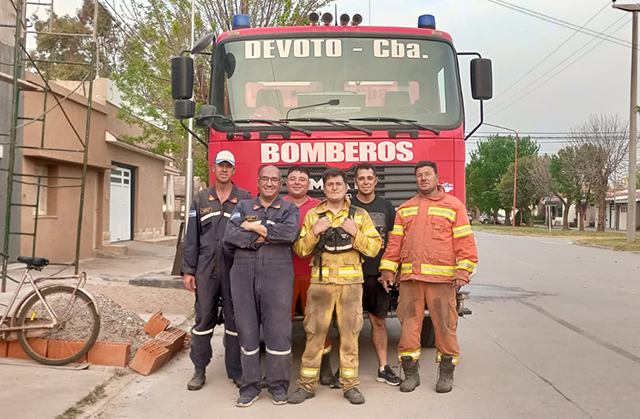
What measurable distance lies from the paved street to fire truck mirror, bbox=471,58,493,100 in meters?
2.72

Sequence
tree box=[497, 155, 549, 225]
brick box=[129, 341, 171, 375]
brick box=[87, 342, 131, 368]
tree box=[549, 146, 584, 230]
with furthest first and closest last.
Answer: tree box=[497, 155, 549, 225] < tree box=[549, 146, 584, 230] < brick box=[87, 342, 131, 368] < brick box=[129, 341, 171, 375]

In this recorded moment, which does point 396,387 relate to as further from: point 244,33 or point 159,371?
point 244,33

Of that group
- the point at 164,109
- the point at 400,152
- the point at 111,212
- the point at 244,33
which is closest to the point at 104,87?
the point at 164,109

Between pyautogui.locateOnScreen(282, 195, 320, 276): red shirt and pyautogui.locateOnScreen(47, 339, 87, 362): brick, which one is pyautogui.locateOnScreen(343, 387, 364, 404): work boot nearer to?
pyautogui.locateOnScreen(282, 195, 320, 276): red shirt

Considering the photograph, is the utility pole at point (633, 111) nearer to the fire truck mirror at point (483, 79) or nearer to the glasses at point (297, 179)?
the fire truck mirror at point (483, 79)

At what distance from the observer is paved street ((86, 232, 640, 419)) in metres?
5.01

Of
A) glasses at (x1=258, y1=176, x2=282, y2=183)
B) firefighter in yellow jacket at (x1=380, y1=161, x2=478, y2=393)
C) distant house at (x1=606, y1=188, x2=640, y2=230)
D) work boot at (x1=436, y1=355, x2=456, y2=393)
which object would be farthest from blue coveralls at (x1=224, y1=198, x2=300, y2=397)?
distant house at (x1=606, y1=188, x2=640, y2=230)

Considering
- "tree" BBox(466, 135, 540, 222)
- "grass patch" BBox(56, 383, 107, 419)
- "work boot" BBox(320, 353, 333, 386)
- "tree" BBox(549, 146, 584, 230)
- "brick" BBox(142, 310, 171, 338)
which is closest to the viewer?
"grass patch" BBox(56, 383, 107, 419)

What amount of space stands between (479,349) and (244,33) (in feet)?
13.7

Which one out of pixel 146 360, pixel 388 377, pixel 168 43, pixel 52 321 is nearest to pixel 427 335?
pixel 388 377

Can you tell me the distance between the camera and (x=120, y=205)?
20.8 m

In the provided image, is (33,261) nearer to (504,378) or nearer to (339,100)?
(339,100)

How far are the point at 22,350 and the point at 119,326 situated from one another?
1020 mm

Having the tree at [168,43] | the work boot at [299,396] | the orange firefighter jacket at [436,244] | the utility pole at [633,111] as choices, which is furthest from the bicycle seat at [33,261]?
the utility pole at [633,111]
